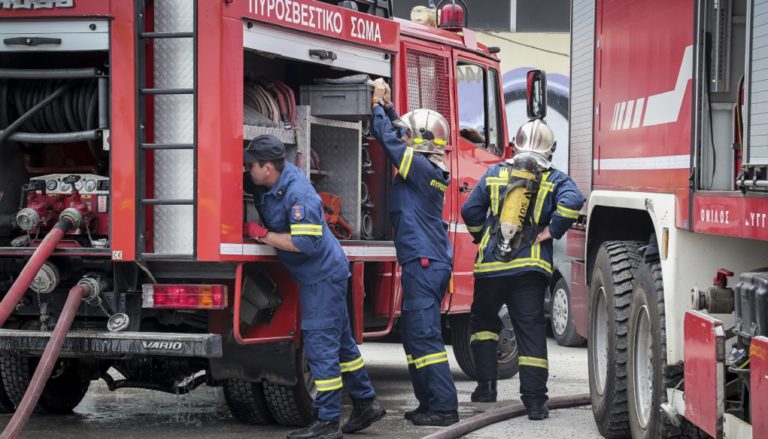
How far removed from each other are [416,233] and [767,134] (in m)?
3.55

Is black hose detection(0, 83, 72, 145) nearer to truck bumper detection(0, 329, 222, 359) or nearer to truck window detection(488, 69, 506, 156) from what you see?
truck bumper detection(0, 329, 222, 359)

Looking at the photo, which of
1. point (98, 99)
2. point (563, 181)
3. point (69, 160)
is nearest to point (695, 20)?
point (563, 181)

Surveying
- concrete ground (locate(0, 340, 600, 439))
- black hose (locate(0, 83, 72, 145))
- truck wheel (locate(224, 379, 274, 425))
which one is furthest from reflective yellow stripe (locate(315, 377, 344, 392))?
black hose (locate(0, 83, 72, 145))

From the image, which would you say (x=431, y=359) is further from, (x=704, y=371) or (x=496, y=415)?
(x=704, y=371)

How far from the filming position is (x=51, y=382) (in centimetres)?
862

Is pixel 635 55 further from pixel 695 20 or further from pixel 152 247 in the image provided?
pixel 152 247

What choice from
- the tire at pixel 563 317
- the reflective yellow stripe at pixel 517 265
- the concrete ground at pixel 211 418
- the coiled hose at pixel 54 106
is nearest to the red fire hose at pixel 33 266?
the coiled hose at pixel 54 106

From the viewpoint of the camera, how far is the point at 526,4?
20.1m

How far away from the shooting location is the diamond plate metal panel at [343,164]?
8547mm

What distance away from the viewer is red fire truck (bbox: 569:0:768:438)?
17.5ft

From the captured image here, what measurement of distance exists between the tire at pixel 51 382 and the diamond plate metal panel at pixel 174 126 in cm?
159

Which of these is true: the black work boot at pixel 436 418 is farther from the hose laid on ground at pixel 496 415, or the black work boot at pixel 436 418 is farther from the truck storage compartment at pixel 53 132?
the truck storage compartment at pixel 53 132

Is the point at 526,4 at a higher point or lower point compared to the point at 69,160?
higher

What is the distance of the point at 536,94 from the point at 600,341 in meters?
2.24
